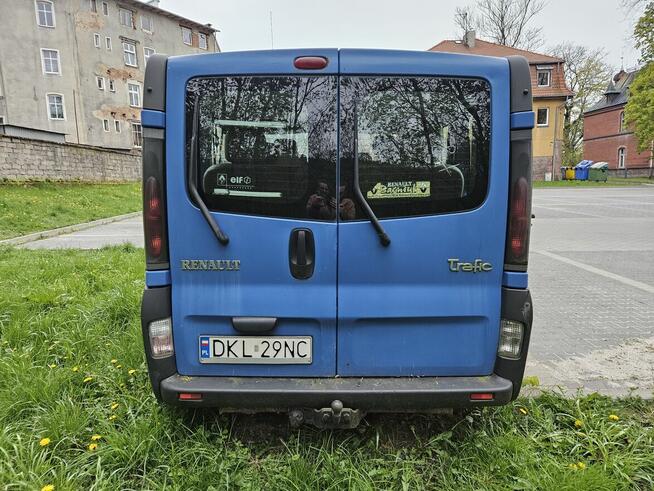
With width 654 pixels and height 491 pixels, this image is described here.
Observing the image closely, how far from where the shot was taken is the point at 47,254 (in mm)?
7938

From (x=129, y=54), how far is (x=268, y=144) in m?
45.3

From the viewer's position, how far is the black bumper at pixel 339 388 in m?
2.31

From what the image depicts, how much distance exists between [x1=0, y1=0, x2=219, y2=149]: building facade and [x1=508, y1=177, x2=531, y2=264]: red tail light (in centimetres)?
3378

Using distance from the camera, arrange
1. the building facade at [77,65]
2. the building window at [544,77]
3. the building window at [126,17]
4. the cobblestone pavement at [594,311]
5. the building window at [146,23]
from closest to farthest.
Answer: the cobblestone pavement at [594,311], the building facade at [77,65], the building window at [126,17], the building window at [544,77], the building window at [146,23]

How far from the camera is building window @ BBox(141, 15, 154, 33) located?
41.6 meters

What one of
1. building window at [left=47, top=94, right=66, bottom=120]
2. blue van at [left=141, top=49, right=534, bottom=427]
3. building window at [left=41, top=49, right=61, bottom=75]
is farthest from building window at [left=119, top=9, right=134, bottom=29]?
blue van at [left=141, top=49, right=534, bottom=427]

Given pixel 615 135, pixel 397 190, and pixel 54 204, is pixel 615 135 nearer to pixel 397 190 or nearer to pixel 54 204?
pixel 54 204

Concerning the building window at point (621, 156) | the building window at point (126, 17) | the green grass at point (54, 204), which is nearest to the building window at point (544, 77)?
the building window at point (621, 156)

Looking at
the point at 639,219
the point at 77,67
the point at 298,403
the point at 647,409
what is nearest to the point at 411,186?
the point at 298,403

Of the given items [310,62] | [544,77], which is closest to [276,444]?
[310,62]

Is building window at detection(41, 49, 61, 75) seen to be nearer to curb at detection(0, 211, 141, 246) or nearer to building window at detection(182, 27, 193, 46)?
building window at detection(182, 27, 193, 46)

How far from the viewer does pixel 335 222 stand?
2.34 m

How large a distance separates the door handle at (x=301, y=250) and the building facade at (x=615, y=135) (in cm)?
5252

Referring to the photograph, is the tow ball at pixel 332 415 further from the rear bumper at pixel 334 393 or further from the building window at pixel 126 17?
the building window at pixel 126 17
